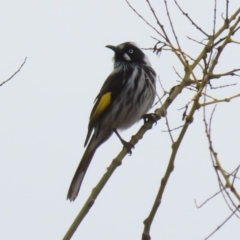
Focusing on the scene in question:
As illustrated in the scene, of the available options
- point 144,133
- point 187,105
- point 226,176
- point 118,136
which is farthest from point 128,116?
point 226,176

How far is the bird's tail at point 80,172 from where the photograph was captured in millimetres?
7499

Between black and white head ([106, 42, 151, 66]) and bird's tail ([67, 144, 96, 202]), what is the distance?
1.33 meters

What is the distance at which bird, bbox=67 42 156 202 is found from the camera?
812 cm

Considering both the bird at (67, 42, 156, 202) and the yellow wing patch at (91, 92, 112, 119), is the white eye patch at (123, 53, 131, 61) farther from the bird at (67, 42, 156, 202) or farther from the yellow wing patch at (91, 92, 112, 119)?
the yellow wing patch at (91, 92, 112, 119)

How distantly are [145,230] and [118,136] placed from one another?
4.35 metres

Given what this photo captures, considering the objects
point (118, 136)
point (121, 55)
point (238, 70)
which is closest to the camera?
point (238, 70)

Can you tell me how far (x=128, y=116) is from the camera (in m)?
8.23

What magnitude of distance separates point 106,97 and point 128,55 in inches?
32.8

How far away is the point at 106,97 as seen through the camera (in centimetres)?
831

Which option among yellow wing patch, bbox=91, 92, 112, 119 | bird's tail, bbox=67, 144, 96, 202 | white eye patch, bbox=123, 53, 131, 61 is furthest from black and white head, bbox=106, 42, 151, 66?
bird's tail, bbox=67, 144, 96, 202

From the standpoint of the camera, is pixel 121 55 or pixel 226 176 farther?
pixel 121 55

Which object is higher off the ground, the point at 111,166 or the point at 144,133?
the point at 144,133

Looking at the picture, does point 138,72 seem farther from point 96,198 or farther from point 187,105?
point 96,198

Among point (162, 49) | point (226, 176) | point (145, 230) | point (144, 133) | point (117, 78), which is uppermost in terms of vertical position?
point (117, 78)
